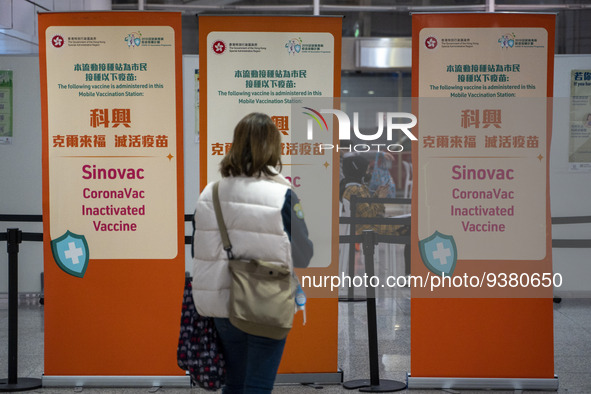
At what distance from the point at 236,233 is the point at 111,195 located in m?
1.80

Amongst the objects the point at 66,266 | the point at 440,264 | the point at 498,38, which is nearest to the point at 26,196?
the point at 66,266

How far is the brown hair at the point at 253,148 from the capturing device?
279cm

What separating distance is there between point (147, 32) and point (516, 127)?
7.54 feet

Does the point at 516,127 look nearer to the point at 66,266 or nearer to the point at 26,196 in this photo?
the point at 66,266

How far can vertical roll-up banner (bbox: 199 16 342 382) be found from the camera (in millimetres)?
4250

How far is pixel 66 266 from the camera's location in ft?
14.1

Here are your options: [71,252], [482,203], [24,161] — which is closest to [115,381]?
[71,252]

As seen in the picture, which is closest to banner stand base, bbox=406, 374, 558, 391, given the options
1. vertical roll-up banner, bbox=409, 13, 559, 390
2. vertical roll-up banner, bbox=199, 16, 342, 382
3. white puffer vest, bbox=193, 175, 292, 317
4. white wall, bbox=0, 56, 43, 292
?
vertical roll-up banner, bbox=409, 13, 559, 390

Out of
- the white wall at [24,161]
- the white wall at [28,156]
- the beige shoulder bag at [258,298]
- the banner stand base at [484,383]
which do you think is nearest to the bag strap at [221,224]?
the beige shoulder bag at [258,298]

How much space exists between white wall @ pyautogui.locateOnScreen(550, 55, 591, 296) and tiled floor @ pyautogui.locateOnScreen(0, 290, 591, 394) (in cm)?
24

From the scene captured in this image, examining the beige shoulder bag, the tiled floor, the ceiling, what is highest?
the ceiling

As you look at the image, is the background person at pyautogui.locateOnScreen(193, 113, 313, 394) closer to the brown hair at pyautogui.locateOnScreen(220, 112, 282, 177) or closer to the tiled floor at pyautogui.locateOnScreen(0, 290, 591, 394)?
the brown hair at pyautogui.locateOnScreen(220, 112, 282, 177)

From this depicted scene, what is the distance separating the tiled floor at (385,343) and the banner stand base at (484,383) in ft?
0.18

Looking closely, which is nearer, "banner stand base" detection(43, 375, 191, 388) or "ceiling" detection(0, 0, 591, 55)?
"banner stand base" detection(43, 375, 191, 388)
